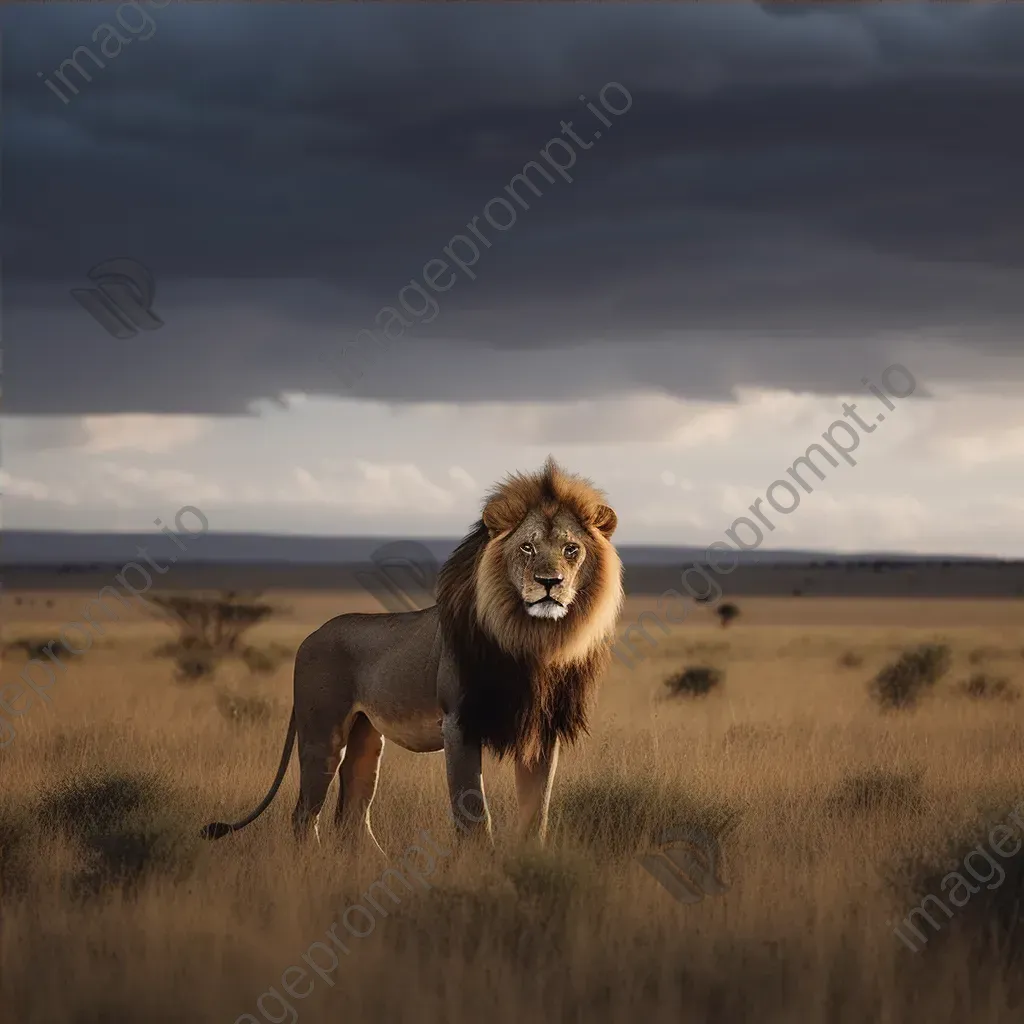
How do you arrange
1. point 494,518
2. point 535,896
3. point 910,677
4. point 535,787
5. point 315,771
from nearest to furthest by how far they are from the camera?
point 535,896, point 494,518, point 535,787, point 315,771, point 910,677

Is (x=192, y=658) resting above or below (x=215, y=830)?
above

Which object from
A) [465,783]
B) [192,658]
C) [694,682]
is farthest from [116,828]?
[192,658]

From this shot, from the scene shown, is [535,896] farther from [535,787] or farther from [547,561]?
[547,561]

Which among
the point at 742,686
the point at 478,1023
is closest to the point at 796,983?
the point at 478,1023

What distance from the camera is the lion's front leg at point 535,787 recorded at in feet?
29.7

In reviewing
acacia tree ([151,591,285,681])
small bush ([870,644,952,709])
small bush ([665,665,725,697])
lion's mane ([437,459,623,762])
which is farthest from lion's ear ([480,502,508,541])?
acacia tree ([151,591,285,681])

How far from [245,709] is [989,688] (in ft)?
46.7

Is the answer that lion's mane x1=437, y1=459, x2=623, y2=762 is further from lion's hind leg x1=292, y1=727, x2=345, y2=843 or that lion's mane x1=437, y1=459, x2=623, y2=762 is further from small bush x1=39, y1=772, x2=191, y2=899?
small bush x1=39, y1=772, x2=191, y2=899

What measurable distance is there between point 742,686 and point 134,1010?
2290cm

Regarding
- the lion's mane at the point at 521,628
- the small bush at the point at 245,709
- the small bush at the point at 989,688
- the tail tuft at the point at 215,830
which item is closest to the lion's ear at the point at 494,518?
the lion's mane at the point at 521,628

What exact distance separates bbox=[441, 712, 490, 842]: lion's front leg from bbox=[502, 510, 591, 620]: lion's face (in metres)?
0.94

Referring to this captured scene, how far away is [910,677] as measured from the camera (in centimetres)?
2656

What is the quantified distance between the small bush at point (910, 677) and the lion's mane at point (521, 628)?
15665 millimetres

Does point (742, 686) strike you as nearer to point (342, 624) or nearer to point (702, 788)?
point (702, 788)
